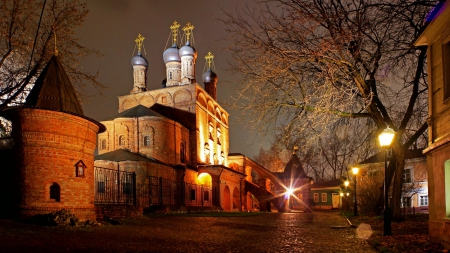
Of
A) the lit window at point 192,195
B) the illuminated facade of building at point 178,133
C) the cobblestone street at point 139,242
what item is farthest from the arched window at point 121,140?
the cobblestone street at point 139,242

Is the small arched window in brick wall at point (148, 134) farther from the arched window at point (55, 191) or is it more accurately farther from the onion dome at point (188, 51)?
the arched window at point (55, 191)

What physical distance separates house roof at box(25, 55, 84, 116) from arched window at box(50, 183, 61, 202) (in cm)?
211

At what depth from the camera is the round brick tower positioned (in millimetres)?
10234

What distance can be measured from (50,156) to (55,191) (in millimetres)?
990

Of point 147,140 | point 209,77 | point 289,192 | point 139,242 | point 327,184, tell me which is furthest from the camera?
point 327,184

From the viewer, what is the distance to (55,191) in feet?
35.2

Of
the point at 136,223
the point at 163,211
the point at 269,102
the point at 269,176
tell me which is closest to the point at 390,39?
the point at 269,102

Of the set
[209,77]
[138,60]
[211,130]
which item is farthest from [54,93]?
[209,77]

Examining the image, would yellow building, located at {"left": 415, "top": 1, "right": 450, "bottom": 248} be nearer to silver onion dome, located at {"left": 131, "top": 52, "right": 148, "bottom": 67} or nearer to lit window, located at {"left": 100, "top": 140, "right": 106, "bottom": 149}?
lit window, located at {"left": 100, "top": 140, "right": 106, "bottom": 149}

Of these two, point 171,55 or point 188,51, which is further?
point 171,55

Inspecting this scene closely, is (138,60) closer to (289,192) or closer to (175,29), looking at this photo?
(175,29)

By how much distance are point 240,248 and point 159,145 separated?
2513cm

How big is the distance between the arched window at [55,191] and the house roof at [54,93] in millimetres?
2113

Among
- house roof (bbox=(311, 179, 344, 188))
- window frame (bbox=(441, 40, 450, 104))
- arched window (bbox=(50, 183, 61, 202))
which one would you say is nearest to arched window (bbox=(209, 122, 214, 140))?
house roof (bbox=(311, 179, 344, 188))
